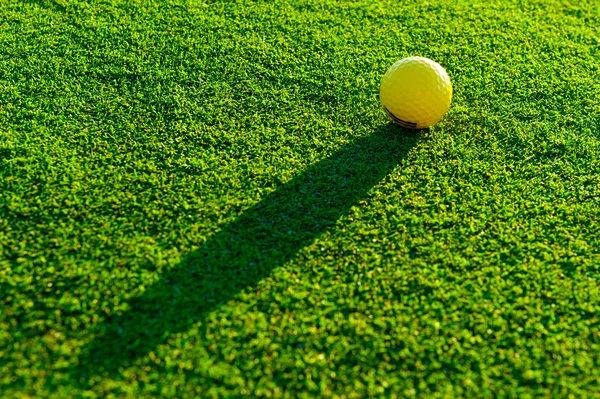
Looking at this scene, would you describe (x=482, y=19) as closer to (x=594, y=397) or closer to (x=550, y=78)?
(x=550, y=78)

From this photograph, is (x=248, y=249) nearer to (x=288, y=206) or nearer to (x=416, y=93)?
(x=288, y=206)

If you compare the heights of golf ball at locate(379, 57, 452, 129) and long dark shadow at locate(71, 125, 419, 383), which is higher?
golf ball at locate(379, 57, 452, 129)

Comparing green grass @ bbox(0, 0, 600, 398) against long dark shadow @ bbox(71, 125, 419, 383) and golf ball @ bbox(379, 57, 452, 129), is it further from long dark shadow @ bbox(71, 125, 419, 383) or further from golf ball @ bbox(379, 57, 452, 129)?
golf ball @ bbox(379, 57, 452, 129)

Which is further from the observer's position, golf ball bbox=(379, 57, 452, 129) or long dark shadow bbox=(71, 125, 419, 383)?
golf ball bbox=(379, 57, 452, 129)

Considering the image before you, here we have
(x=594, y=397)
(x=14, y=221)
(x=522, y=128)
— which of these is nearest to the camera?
(x=594, y=397)

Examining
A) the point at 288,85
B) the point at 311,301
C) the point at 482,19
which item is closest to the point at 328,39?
the point at 288,85

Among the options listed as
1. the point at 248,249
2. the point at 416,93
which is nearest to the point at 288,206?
the point at 248,249

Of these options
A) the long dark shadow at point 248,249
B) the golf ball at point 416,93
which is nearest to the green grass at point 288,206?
the long dark shadow at point 248,249

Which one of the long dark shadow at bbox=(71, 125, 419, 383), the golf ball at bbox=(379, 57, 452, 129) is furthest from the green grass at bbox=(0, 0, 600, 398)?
the golf ball at bbox=(379, 57, 452, 129)
